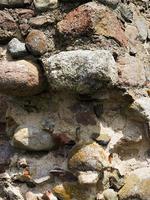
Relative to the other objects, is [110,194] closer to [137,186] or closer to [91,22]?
[137,186]

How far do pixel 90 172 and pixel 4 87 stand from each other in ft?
1.60

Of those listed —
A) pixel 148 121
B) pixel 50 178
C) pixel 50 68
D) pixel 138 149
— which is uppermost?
pixel 50 68

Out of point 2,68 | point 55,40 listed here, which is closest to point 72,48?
point 55,40

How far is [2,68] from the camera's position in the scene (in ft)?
6.09

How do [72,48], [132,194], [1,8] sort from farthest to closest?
[1,8], [72,48], [132,194]

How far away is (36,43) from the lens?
1.90 metres

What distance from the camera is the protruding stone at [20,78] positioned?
1.83 metres

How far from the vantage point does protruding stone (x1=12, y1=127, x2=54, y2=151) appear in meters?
1.84

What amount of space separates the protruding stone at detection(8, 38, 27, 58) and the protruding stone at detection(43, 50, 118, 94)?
6.1 inches

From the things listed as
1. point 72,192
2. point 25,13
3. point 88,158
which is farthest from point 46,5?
point 72,192

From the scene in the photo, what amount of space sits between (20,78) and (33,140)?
0.25 meters

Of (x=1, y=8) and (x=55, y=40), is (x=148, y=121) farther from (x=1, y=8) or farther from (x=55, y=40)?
(x=1, y=8)

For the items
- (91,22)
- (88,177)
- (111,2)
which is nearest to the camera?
(88,177)

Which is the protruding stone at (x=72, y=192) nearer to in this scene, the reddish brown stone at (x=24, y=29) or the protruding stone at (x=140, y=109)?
the protruding stone at (x=140, y=109)
